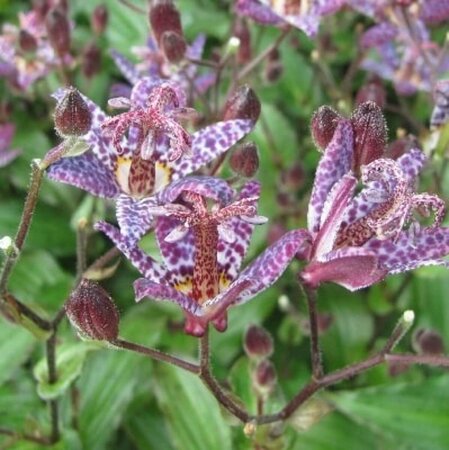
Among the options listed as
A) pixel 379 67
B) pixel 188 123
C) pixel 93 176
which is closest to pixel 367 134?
pixel 93 176

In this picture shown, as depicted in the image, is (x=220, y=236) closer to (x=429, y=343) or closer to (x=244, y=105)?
(x=244, y=105)

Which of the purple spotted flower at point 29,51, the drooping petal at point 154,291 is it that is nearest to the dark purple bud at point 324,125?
the drooping petal at point 154,291

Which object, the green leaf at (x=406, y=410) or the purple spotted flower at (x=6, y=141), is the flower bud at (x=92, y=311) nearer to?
the green leaf at (x=406, y=410)

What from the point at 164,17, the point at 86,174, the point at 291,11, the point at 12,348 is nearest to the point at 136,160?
the point at 86,174

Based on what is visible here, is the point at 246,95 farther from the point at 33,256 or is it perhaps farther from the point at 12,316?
the point at 33,256

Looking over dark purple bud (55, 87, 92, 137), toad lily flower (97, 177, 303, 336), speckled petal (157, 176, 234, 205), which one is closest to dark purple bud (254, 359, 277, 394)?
toad lily flower (97, 177, 303, 336)

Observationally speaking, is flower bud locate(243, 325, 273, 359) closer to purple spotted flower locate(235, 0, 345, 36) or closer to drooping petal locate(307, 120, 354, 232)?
drooping petal locate(307, 120, 354, 232)

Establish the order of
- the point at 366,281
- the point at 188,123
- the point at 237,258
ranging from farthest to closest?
the point at 188,123 < the point at 237,258 < the point at 366,281

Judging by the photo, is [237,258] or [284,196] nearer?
[237,258]
